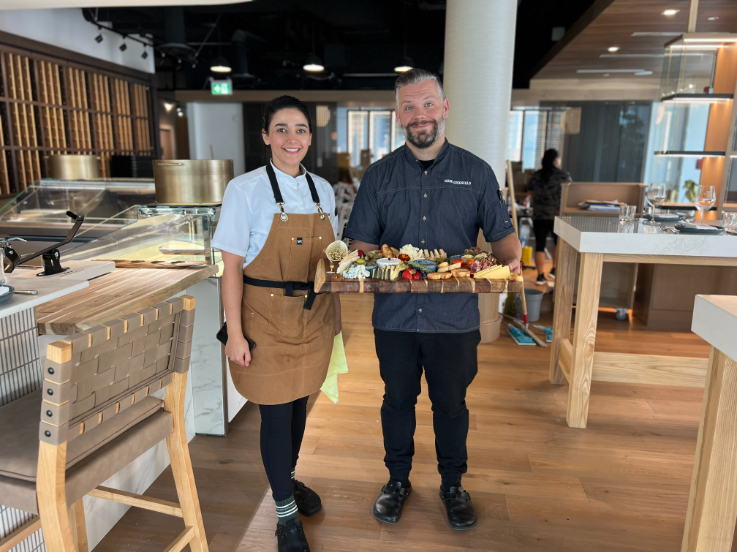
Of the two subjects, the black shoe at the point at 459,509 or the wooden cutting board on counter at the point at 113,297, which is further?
the black shoe at the point at 459,509

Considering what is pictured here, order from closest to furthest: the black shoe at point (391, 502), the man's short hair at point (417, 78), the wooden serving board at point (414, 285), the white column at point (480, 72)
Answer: the wooden serving board at point (414, 285)
the man's short hair at point (417, 78)
the black shoe at point (391, 502)
the white column at point (480, 72)

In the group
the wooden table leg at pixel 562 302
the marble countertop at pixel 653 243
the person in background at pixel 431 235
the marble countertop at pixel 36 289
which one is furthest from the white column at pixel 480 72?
the marble countertop at pixel 36 289

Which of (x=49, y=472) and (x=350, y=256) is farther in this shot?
(x=350, y=256)

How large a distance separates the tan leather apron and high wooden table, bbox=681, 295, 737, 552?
120 cm

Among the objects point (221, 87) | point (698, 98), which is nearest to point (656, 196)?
point (698, 98)

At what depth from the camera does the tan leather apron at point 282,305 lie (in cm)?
185

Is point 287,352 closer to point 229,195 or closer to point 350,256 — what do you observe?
point 350,256

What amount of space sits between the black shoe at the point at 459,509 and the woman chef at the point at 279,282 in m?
0.59

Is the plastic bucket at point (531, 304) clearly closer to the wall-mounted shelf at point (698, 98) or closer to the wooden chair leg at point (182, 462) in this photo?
the wall-mounted shelf at point (698, 98)

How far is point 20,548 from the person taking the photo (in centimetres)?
169

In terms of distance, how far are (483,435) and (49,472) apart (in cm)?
211

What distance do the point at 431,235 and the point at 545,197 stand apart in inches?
184

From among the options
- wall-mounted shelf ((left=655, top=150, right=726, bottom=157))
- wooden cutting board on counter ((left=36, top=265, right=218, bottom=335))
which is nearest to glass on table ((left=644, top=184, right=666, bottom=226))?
wall-mounted shelf ((left=655, top=150, right=726, bottom=157))

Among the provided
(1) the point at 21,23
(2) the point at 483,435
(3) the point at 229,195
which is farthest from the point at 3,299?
(1) the point at 21,23
